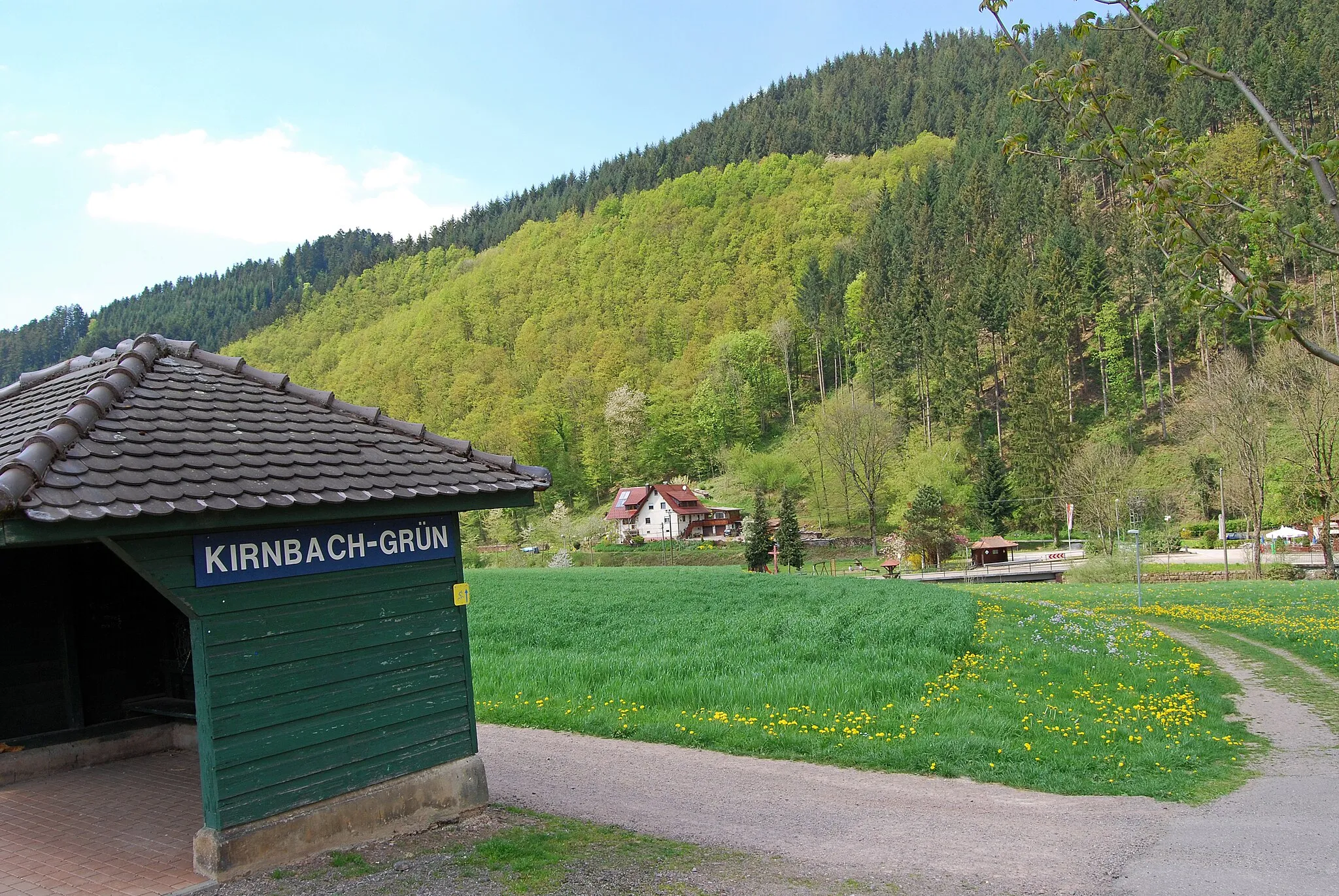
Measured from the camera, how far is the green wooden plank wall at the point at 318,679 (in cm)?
647

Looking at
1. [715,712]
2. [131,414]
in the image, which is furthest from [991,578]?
[131,414]

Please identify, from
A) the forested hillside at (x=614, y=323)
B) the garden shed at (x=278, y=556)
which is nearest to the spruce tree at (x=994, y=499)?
the forested hillside at (x=614, y=323)

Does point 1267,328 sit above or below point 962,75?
below

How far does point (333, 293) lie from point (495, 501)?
16868cm

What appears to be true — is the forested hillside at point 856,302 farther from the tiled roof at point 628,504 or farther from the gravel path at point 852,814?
the tiled roof at point 628,504

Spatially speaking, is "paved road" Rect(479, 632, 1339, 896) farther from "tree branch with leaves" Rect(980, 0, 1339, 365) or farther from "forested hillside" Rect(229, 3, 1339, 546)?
"forested hillside" Rect(229, 3, 1339, 546)

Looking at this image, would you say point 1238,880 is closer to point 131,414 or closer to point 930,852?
point 930,852

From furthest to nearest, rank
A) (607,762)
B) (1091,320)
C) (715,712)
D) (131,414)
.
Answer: (1091,320) → (715,712) → (607,762) → (131,414)

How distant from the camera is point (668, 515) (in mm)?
83250

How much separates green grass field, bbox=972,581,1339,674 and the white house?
46819 millimetres

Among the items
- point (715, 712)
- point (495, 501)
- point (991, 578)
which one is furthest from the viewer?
point (991, 578)

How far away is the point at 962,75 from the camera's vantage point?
152625 millimetres

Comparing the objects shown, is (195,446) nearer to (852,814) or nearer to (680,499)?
(852,814)

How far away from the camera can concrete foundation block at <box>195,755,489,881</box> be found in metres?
6.48
